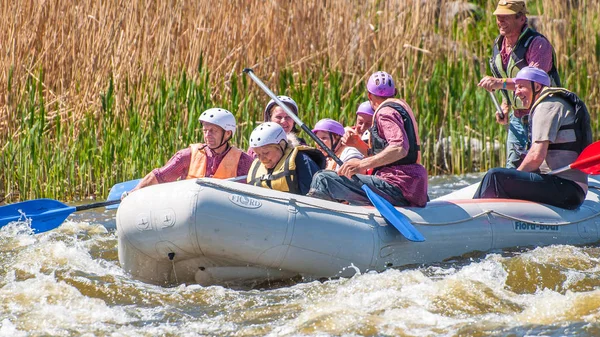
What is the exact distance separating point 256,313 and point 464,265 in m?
1.64

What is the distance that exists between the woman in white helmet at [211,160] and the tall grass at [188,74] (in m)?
Result: 1.68

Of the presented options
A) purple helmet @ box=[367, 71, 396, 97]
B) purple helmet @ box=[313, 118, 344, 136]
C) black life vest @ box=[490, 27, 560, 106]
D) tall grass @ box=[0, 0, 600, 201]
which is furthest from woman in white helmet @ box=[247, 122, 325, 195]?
tall grass @ box=[0, 0, 600, 201]

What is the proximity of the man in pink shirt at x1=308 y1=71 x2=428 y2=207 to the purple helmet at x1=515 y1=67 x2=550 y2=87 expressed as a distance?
0.95 meters

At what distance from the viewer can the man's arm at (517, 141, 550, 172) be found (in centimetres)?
642

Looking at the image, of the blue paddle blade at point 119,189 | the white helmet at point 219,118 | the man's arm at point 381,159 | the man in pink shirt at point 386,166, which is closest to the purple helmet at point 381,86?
the man in pink shirt at point 386,166

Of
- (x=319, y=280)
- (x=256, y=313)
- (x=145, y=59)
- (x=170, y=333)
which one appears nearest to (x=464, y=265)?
(x=319, y=280)

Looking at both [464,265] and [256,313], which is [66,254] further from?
[464,265]

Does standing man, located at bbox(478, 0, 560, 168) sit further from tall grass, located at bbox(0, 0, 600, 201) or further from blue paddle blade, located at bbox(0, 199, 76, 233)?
blue paddle blade, located at bbox(0, 199, 76, 233)

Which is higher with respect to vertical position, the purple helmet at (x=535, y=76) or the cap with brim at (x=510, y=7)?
the cap with brim at (x=510, y=7)

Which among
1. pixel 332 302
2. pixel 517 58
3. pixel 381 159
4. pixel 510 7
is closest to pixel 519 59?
pixel 517 58

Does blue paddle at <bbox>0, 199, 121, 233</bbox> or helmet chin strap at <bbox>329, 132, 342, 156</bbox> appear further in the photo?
helmet chin strap at <bbox>329, 132, 342, 156</bbox>

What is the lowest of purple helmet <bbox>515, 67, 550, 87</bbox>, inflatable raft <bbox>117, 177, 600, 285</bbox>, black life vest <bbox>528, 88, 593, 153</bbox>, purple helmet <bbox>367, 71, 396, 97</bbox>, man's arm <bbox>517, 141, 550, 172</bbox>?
inflatable raft <bbox>117, 177, 600, 285</bbox>

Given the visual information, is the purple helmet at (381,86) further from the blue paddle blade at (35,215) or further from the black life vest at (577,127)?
the blue paddle blade at (35,215)

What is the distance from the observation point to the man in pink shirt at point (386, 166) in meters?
6.01
